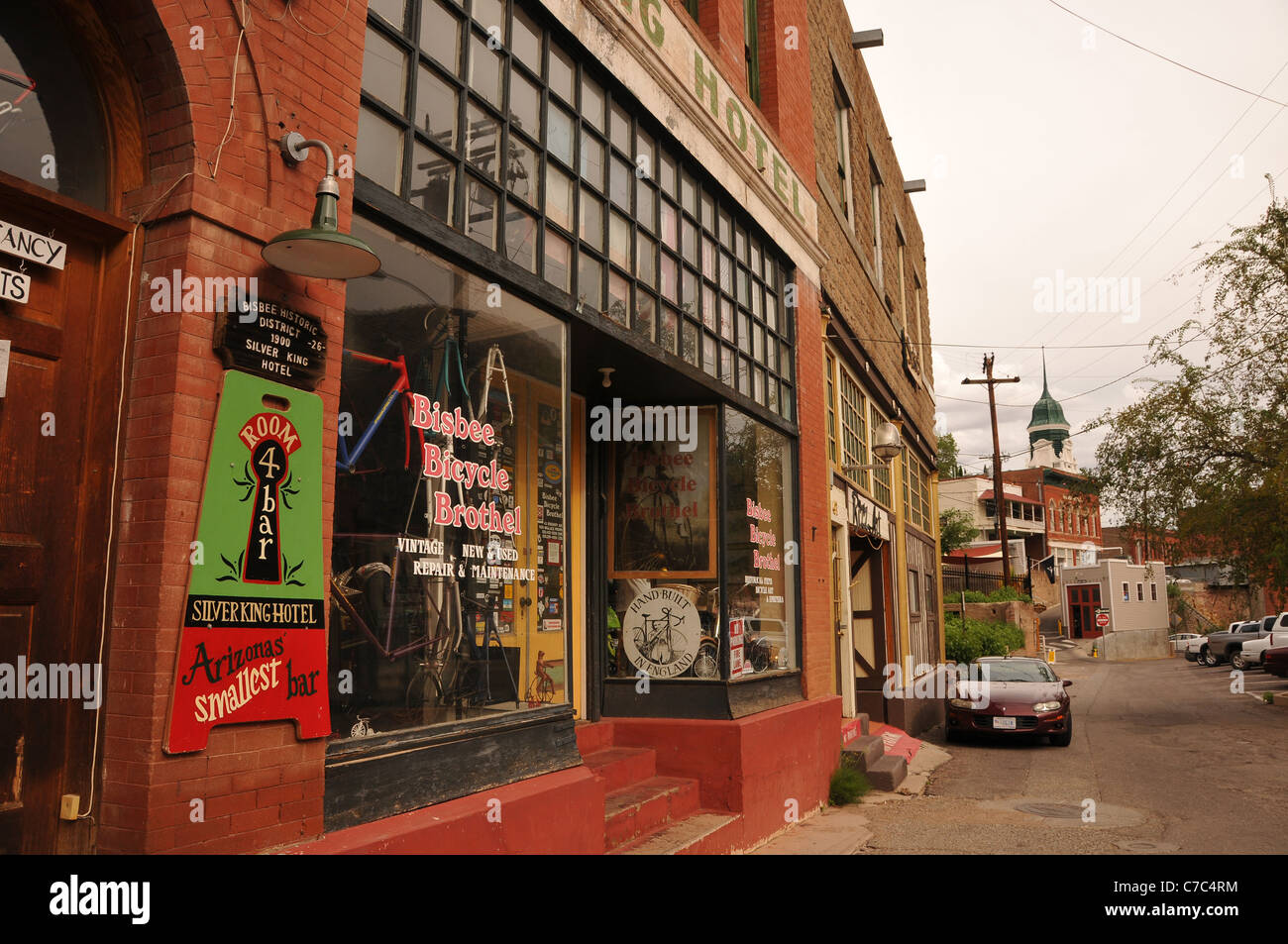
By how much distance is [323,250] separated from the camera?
3492 mm

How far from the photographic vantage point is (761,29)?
10.5m

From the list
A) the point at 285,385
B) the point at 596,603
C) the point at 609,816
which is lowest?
the point at 609,816

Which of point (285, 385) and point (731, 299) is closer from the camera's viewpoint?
point (285, 385)

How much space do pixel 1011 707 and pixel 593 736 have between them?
9790mm

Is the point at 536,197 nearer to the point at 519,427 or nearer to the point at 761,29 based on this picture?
the point at 519,427

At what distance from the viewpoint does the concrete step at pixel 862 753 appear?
10.6 m

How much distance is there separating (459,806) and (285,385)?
2.19 metres

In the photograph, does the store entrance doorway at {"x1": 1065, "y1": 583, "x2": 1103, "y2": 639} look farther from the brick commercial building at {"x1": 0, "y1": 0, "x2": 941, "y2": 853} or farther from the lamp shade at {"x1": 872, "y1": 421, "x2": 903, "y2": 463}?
the brick commercial building at {"x1": 0, "y1": 0, "x2": 941, "y2": 853}

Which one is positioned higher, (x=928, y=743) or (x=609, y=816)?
(x=609, y=816)

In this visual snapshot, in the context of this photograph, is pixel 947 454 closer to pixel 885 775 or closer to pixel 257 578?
pixel 885 775

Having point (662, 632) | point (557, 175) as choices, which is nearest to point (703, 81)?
point (557, 175)

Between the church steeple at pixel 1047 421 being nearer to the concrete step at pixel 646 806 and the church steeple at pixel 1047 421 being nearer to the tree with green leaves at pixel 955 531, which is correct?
the tree with green leaves at pixel 955 531

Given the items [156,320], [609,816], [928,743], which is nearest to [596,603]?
[609,816]

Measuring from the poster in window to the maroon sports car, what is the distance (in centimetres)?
882
